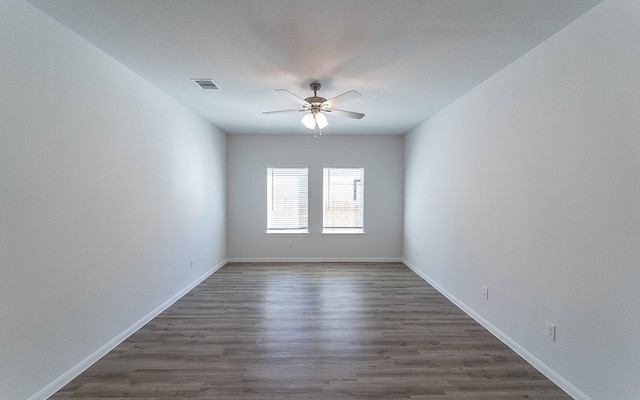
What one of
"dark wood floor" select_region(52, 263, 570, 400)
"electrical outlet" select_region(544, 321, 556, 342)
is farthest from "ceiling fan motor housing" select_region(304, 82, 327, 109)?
"electrical outlet" select_region(544, 321, 556, 342)

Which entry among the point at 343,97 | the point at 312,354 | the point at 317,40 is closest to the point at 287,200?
the point at 343,97

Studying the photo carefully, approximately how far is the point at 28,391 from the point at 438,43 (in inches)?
148

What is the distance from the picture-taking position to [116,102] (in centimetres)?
257

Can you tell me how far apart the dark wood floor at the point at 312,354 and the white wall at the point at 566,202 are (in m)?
0.37

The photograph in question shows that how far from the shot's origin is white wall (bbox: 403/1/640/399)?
164 cm

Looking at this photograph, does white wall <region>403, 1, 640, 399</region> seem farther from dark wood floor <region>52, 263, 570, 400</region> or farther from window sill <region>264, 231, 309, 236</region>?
window sill <region>264, 231, 309, 236</region>

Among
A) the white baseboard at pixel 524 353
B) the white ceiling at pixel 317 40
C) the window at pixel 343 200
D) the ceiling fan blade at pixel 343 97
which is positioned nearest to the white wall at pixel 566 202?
the white baseboard at pixel 524 353

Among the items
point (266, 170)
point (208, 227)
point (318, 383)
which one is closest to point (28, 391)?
point (318, 383)

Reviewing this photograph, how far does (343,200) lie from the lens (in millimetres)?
5797

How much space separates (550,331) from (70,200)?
12.3 ft

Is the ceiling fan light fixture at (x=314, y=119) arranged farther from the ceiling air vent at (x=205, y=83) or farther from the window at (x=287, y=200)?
the window at (x=287, y=200)

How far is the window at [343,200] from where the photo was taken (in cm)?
577

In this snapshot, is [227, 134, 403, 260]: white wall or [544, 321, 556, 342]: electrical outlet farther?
[227, 134, 403, 260]: white wall

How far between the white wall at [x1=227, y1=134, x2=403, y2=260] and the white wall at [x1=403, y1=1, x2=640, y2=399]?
8.01ft
